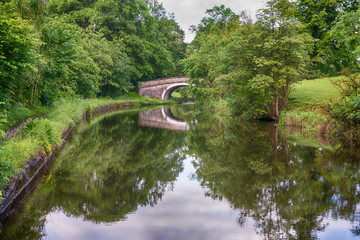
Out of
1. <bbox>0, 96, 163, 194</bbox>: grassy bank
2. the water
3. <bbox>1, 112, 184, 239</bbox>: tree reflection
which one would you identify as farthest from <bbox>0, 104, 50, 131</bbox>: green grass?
the water

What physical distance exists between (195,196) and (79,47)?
1405 cm

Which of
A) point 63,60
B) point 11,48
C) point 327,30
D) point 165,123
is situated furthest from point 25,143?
point 327,30

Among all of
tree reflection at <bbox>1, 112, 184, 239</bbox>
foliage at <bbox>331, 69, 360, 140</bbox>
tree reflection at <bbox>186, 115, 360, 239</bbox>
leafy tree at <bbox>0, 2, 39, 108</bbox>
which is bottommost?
tree reflection at <bbox>1, 112, 184, 239</bbox>

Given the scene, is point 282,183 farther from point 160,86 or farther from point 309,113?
point 160,86

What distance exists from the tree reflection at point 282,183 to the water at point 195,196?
18mm

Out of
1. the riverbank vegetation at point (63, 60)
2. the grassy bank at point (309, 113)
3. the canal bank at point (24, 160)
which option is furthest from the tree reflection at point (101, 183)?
the grassy bank at point (309, 113)

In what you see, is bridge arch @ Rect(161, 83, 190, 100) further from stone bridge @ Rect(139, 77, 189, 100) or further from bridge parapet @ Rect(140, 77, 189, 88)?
bridge parapet @ Rect(140, 77, 189, 88)

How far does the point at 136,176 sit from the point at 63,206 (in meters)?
2.28

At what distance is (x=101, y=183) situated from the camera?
6730 mm

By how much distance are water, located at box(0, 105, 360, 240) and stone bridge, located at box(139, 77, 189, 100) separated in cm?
3710

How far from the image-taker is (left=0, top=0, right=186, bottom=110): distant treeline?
9.55m

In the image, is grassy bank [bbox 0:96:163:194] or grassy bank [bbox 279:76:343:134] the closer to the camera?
grassy bank [bbox 0:96:163:194]

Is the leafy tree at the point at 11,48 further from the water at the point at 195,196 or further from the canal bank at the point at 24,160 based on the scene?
the water at the point at 195,196

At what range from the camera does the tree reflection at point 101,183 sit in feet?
16.6
